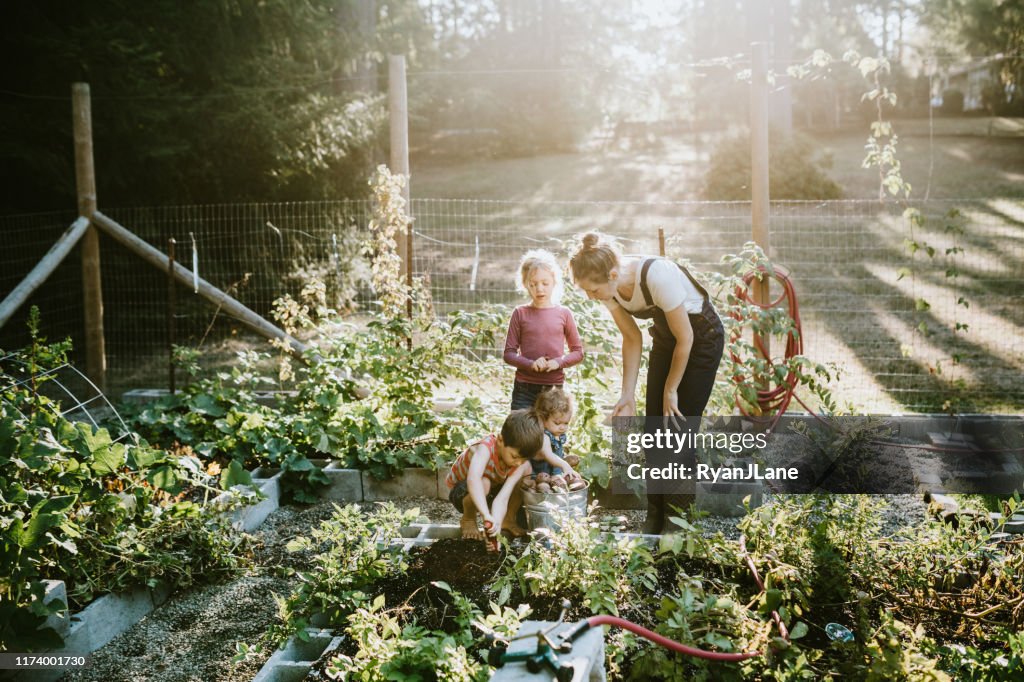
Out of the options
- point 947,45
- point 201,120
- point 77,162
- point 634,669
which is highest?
point 947,45

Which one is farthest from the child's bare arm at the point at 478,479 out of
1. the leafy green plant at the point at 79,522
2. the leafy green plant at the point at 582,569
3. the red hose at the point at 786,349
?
the red hose at the point at 786,349

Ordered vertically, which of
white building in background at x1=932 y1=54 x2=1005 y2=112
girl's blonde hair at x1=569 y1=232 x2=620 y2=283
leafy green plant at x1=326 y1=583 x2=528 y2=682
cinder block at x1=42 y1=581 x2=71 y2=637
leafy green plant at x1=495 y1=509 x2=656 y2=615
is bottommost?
cinder block at x1=42 y1=581 x2=71 y2=637

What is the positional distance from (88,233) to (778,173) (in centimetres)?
1092

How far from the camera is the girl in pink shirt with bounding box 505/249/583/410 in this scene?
398 cm

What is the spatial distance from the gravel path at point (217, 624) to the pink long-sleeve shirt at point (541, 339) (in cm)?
85

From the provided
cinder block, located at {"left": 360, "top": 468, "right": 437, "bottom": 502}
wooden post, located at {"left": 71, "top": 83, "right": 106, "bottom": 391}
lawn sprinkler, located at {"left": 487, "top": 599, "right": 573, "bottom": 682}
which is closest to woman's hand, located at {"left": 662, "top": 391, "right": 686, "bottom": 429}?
cinder block, located at {"left": 360, "top": 468, "right": 437, "bottom": 502}

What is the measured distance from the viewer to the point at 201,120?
828cm

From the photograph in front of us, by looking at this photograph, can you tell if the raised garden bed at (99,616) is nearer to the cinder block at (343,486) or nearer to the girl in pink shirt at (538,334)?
the cinder block at (343,486)

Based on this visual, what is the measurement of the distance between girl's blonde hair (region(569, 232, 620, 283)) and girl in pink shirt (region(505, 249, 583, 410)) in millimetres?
460

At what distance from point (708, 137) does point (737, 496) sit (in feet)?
62.1

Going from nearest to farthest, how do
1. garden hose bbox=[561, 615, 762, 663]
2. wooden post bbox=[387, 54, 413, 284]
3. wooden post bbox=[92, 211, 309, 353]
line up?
garden hose bbox=[561, 615, 762, 663] → wooden post bbox=[387, 54, 413, 284] → wooden post bbox=[92, 211, 309, 353]

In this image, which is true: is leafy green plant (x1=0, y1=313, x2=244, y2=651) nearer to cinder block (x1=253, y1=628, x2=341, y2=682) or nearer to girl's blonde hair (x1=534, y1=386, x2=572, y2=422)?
cinder block (x1=253, y1=628, x2=341, y2=682)

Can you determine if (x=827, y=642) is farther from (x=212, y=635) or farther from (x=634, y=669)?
(x=212, y=635)

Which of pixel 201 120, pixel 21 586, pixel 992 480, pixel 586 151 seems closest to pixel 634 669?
pixel 21 586
